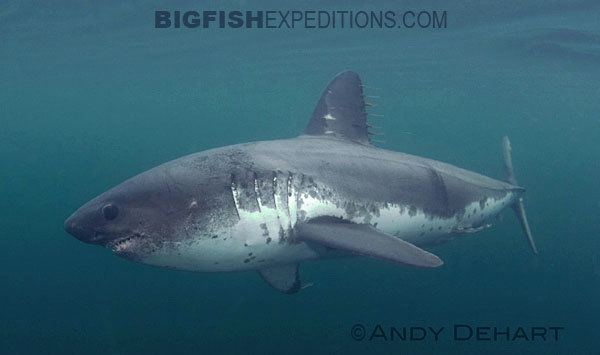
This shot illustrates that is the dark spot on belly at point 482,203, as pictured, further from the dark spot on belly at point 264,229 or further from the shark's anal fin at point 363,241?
the dark spot on belly at point 264,229

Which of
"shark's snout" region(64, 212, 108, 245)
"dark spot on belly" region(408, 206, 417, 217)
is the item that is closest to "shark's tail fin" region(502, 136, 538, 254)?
"dark spot on belly" region(408, 206, 417, 217)

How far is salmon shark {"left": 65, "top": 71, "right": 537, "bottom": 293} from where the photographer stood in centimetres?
541

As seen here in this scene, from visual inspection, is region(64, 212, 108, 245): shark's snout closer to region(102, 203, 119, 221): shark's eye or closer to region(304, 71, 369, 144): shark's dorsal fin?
region(102, 203, 119, 221): shark's eye

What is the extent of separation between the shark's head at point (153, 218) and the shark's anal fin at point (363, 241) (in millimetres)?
965

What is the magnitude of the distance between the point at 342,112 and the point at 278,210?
3336 mm

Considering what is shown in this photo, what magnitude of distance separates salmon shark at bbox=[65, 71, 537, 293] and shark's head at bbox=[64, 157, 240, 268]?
1 centimetres

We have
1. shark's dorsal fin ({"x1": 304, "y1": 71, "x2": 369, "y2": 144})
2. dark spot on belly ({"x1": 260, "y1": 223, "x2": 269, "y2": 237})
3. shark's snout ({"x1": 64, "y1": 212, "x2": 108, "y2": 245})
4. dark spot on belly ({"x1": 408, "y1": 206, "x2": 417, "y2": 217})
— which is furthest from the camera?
shark's dorsal fin ({"x1": 304, "y1": 71, "x2": 369, "y2": 144})

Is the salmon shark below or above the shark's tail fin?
above

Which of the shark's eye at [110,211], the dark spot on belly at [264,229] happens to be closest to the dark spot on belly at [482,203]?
the dark spot on belly at [264,229]

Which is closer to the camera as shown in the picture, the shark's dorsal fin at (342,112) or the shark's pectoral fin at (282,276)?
the shark's pectoral fin at (282,276)

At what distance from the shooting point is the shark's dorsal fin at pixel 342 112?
887 centimetres

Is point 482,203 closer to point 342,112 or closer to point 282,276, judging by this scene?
point 342,112

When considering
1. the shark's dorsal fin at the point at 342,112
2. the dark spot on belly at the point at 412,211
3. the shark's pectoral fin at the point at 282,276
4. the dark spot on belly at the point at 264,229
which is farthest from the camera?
the shark's dorsal fin at the point at 342,112

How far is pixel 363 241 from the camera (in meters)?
5.79
